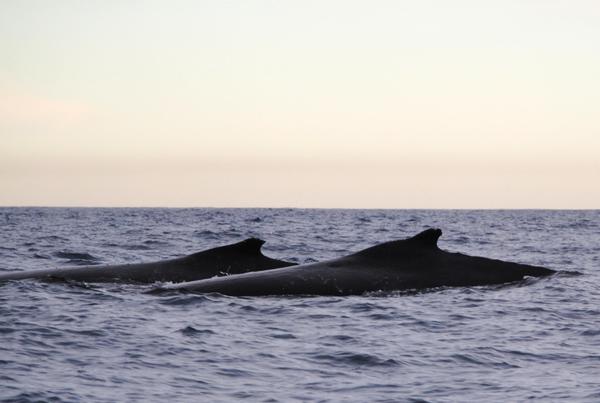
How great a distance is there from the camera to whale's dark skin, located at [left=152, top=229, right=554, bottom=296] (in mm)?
17781

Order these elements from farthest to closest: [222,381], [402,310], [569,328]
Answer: [402,310] < [569,328] < [222,381]

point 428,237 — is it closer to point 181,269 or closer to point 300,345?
point 181,269

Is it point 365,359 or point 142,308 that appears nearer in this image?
point 365,359

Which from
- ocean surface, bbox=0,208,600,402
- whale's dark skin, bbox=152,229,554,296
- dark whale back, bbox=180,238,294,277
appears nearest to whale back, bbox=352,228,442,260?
whale's dark skin, bbox=152,229,554,296

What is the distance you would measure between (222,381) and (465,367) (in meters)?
2.94

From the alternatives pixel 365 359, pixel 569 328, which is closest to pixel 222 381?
pixel 365 359

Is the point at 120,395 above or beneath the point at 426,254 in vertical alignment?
beneath

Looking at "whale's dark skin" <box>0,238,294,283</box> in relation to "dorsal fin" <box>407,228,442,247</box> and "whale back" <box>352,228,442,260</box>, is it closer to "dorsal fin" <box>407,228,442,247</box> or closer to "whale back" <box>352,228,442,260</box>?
"whale back" <box>352,228,442,260</box>

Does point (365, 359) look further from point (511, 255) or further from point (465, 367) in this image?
point (511, 255)

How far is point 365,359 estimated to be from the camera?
11945 millimetres

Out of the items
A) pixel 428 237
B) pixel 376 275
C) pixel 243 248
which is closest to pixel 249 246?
pixel 243 248

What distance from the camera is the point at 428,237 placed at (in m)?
18.3

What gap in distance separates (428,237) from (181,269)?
16.6 ft

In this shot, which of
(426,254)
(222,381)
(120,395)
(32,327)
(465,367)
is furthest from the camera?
(426,254)
